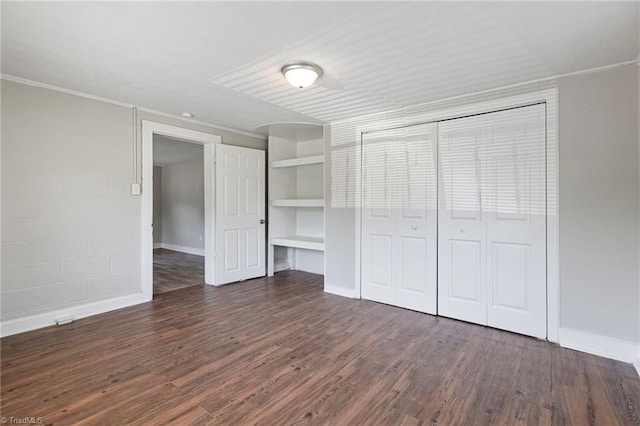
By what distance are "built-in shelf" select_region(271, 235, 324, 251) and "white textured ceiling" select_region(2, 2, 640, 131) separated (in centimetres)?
217

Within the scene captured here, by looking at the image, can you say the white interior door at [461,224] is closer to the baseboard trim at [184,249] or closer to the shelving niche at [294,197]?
the shelving niche at [294,197]

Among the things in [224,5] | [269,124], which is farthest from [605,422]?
[269,124]

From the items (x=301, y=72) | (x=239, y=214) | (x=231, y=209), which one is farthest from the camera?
(x=239, y=214)

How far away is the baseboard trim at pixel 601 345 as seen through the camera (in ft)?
7.95

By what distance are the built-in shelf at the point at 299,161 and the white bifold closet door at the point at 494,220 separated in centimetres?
182

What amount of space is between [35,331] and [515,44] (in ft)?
15.3

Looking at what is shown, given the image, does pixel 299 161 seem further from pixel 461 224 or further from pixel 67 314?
pixel 67 314

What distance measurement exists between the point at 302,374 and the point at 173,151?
5.89m

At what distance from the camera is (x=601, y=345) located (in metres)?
2.54

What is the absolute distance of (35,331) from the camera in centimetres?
295

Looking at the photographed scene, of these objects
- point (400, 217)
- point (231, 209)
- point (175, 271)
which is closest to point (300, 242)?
point (231, 209)

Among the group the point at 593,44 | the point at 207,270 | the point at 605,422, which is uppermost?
the point at 593,44

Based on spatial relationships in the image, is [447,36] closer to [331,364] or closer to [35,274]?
[331,364]

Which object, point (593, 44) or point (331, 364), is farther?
point (331, 364)
